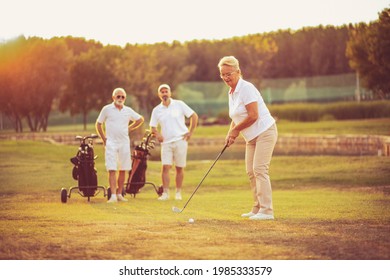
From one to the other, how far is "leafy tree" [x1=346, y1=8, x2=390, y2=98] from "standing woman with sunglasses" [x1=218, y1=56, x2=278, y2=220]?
5.11 meters

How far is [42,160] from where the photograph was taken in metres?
17.3

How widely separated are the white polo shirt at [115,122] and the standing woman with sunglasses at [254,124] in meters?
3.05

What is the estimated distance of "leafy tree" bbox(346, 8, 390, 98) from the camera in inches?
534

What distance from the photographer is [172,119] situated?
11.3 m

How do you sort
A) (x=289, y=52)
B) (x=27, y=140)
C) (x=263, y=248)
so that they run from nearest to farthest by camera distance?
(x=263, y=248) < (x=27, y=140) < (x=289, y=52)

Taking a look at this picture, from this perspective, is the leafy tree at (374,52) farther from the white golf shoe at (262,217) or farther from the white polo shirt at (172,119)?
the white golf shoe at (262,217)

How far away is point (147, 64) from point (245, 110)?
93.5 feet

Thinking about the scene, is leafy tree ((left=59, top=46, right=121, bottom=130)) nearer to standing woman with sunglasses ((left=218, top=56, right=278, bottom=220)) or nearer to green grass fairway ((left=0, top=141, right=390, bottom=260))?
green grass fairway ((left=0, top=141, right=390, bottom=260))

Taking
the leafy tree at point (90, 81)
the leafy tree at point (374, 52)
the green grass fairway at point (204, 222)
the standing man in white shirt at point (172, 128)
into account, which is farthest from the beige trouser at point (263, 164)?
the leafy tree at point (90, 81)

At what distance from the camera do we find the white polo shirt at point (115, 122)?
1087 centimetres

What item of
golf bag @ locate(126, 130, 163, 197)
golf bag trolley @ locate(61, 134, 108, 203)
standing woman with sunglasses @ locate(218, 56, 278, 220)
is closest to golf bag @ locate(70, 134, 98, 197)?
golf bag trolley @ locate(61, 134, 108, 203)

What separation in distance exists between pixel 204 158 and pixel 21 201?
10996 millimetres
